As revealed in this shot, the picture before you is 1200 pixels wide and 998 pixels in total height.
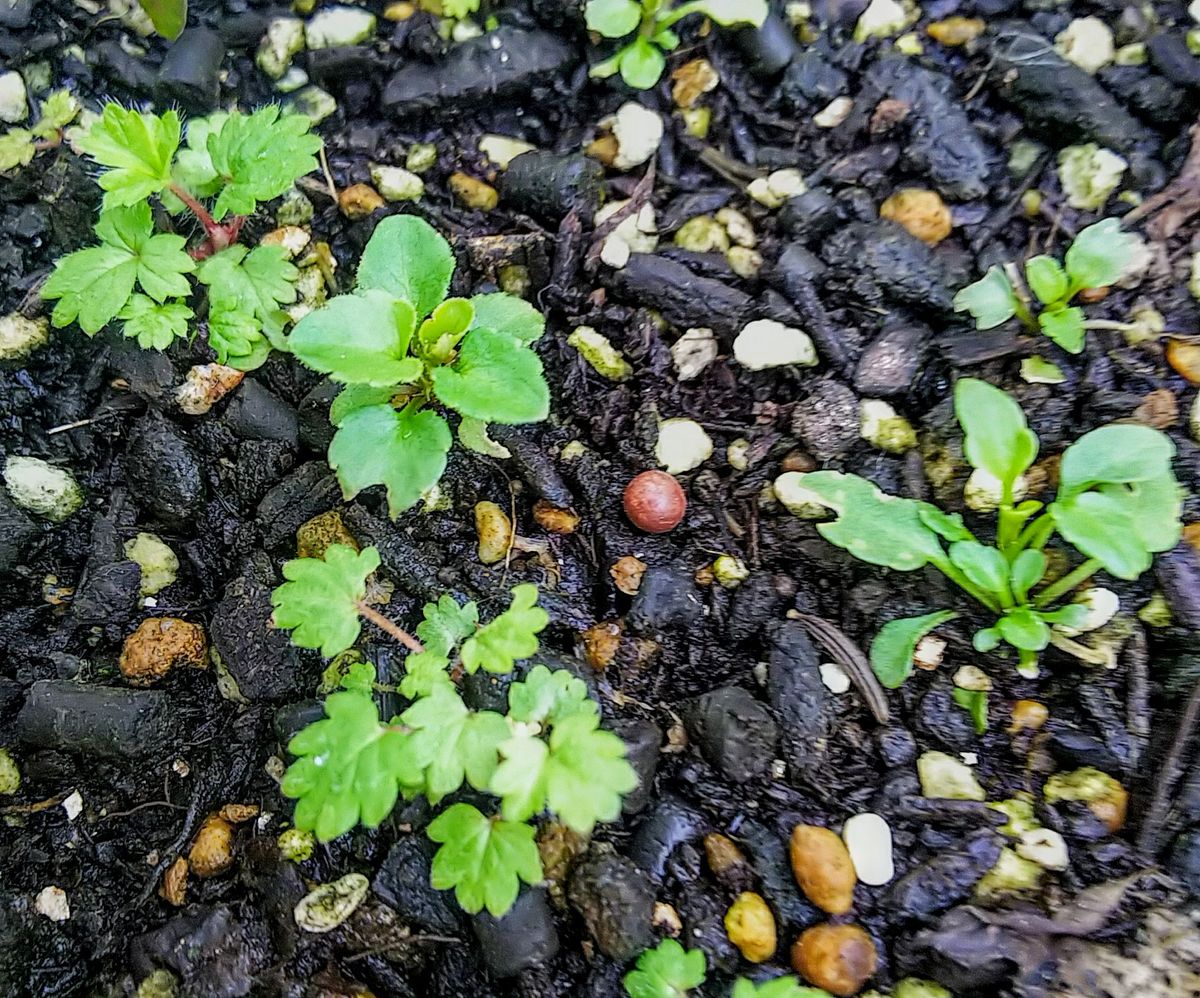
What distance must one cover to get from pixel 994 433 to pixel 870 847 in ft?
2.47

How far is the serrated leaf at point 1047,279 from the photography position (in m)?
1.80

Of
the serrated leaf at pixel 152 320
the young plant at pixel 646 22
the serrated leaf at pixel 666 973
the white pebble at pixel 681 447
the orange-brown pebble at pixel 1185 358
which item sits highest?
the young plant at pixel 646 22

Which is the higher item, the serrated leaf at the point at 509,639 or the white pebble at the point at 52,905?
the serrated leaf at the point at 509,639

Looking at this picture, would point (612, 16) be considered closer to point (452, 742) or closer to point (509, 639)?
point (509, 639)

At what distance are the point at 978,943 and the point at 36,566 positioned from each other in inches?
70.8

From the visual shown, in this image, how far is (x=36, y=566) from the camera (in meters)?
1.77

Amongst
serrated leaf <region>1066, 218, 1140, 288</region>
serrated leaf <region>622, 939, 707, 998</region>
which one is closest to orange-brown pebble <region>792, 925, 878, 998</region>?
serrated leaf <region>622, 939, 707, 998</region>

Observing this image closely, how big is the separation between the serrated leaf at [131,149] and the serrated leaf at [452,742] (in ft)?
3.60

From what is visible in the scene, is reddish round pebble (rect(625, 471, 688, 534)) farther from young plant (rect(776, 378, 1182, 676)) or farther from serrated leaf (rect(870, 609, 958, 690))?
serrated leaf (rect(870, 609, 958, 690))

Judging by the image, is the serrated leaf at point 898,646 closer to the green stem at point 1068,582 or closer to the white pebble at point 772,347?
the green stem at point 1068,582

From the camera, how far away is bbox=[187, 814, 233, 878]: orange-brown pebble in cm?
156

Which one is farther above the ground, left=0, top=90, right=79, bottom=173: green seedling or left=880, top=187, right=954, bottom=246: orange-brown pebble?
left=880, top=187, right=954, bottom=246: orange-brown pebble

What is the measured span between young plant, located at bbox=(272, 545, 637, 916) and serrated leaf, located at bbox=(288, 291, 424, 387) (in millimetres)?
332

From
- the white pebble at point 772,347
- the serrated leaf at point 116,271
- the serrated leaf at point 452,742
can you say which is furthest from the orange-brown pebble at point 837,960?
the serrated leaf at point 116,271
